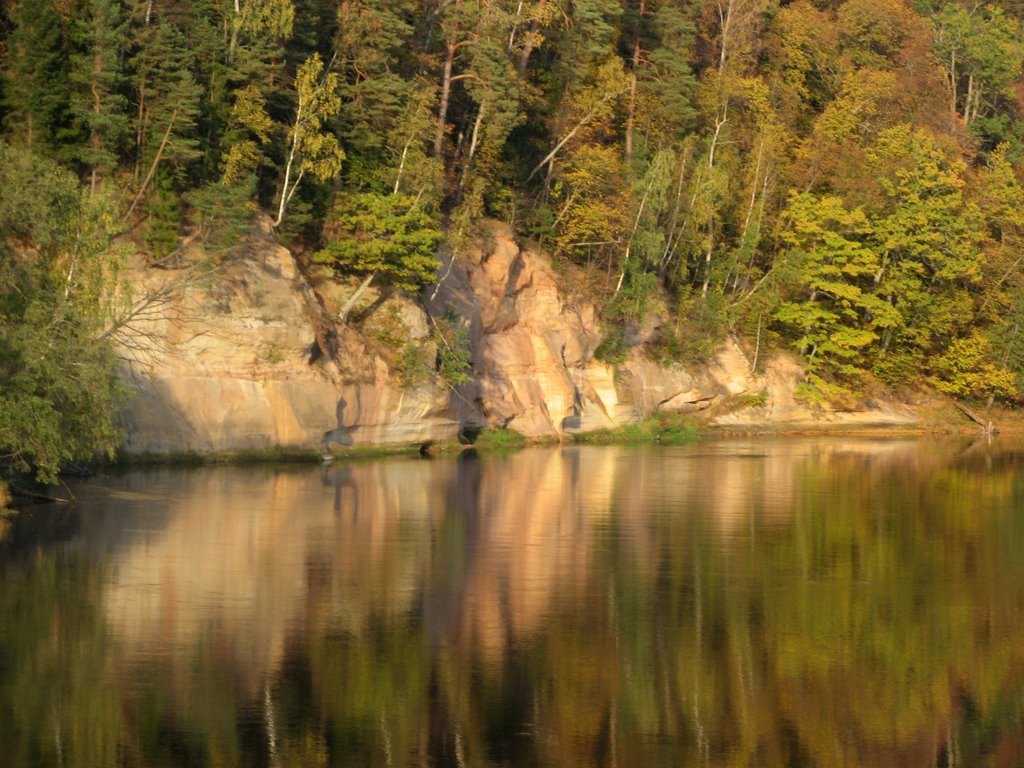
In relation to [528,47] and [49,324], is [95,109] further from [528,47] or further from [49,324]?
[528,47]

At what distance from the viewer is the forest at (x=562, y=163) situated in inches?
1442

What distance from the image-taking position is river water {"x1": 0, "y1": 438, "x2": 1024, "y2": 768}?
1364 centimetres

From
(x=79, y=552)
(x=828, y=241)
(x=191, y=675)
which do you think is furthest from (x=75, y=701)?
(x=828, y=241)

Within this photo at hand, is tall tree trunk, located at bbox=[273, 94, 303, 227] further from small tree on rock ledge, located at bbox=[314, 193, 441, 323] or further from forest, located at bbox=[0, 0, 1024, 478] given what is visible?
small tree on rock ledge, located at bbox=[314, 193, 441, 323]

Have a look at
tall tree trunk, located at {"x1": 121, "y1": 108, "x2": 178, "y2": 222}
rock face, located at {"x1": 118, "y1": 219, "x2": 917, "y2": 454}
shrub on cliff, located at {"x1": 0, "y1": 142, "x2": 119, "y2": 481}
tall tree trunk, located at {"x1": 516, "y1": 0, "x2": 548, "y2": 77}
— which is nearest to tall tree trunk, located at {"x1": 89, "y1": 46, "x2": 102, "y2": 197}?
tall tree trunk, located at {"x1": 121, "y1": 108, "x2": 178, "y2": 222}

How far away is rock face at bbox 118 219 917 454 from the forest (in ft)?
5.01

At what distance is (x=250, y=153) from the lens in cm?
4797

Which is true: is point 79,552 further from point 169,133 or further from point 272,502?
point 169,133

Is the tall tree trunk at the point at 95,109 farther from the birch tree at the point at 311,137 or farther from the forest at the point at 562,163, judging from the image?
the birch tree at the point at 311,137

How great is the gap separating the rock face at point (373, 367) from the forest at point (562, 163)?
5.01 ft

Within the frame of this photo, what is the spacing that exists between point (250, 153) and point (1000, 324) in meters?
42.3

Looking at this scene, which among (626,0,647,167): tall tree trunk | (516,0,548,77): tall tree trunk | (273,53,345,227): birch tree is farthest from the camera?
(626,0,647,167): tall tree trunk

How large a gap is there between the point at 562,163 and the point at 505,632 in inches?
1851

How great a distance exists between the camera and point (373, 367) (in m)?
48.4
